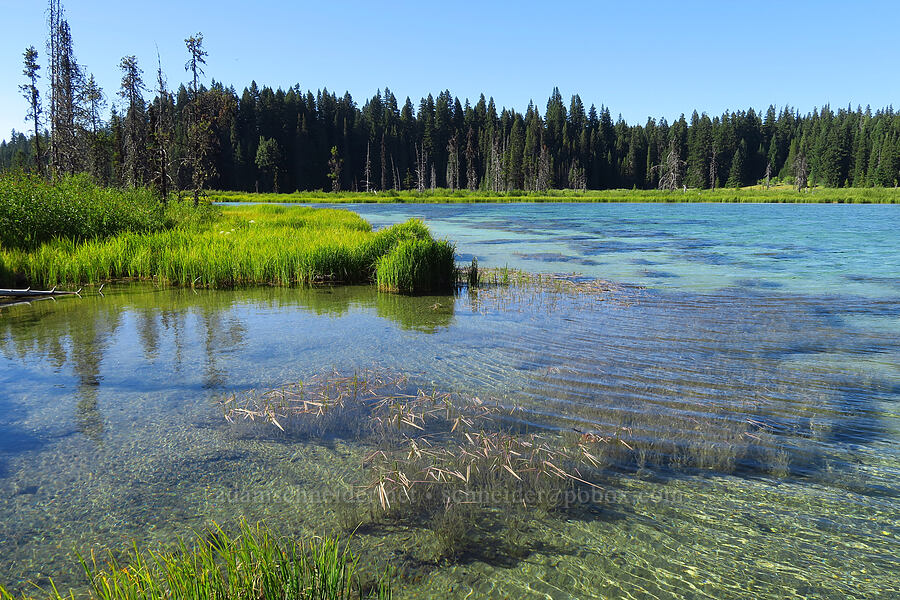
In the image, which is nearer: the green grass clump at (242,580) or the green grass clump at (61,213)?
the green grass clump at (242,580)

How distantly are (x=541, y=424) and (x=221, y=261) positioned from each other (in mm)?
11714

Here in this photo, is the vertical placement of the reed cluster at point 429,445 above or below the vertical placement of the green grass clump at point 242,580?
below

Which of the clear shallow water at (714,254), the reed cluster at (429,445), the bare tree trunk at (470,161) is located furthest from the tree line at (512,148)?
the reed cluster at (429,445)

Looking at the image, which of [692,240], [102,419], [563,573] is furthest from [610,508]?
[692,240]

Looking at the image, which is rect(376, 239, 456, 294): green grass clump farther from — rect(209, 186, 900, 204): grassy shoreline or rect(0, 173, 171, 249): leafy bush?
rect(209, 186, 900, 204): grassy shoreline

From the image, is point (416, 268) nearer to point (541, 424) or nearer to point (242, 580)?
point (541, 424)

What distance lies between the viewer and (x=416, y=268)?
13508mm

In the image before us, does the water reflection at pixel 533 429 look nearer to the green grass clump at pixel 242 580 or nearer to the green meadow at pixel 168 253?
the green grass clump at pixel 242 580

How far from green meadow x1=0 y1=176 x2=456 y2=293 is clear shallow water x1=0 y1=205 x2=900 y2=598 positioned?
3.19m

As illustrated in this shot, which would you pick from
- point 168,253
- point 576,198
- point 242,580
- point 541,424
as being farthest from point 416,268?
point 576,198

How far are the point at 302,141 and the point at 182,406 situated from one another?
117243mm

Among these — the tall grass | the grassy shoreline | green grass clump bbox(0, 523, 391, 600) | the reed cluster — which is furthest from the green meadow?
the grassy shoreline

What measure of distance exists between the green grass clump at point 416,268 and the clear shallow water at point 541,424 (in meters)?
3.00

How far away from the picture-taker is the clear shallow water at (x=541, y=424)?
3277 millimetres
